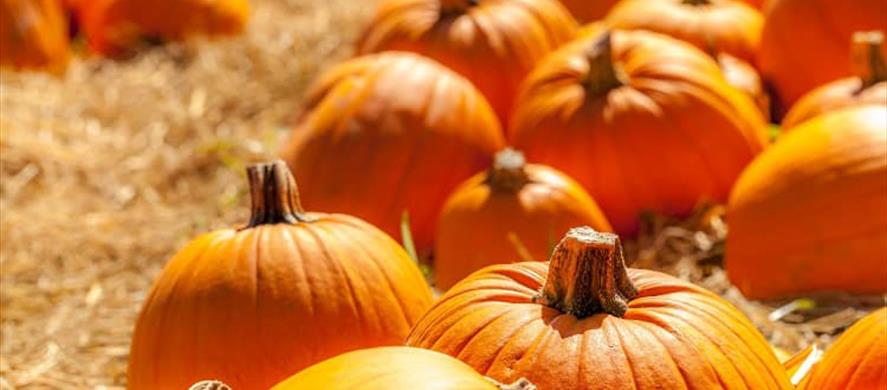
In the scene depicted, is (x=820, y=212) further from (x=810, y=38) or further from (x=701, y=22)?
(x=701, y=22)

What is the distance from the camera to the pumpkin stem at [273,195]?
108 inches

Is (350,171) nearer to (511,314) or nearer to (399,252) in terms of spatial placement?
(399,252)

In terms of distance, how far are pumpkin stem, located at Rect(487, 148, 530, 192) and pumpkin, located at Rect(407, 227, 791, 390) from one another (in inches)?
59.9

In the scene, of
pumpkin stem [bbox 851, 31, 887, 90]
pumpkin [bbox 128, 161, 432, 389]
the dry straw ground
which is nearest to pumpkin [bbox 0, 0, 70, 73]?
the dry straw ground

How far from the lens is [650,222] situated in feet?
13.9

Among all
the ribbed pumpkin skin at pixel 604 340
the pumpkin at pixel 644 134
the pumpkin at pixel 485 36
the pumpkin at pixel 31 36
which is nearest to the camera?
the ribbed pumpkin skin at pixel 604 340

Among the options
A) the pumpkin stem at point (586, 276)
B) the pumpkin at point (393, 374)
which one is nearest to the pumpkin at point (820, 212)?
the pumpkin stem at point (586, 276)

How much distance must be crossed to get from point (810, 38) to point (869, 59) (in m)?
0.79

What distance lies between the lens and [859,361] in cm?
226

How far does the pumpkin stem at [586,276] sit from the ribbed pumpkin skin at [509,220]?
150 cm

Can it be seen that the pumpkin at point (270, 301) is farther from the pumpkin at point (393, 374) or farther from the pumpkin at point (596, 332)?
the pumpkin at point (393, 374)

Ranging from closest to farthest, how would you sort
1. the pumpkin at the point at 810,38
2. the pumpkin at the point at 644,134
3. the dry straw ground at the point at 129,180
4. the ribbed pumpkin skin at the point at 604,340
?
the ribbed pumpkin skin at the point at 604,340 → the dry straw ground at the point at 129,180 → the pumpkin at the point at 644,134 → the pumpkin at the point at 810,38

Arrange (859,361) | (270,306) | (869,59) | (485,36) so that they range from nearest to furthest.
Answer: (859,361)
(270,306)
(869,59)
(485,36)

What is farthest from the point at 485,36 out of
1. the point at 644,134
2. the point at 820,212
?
the point at 820,212
